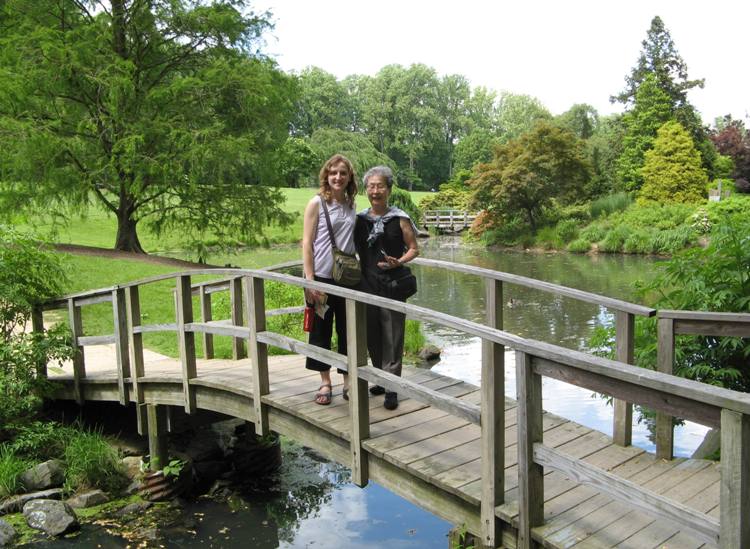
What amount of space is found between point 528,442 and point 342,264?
1.87m

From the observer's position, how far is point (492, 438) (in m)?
3.51

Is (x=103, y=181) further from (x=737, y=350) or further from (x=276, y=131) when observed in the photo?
(x=737, y=350)

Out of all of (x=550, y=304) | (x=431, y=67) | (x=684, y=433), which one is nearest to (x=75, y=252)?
(x=550, y=304)

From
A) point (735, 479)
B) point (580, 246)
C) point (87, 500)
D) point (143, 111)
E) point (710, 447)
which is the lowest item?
point (580, 246)

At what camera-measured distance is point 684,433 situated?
884 cm

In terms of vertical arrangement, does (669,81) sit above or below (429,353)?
above

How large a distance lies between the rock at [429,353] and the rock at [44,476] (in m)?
7.15

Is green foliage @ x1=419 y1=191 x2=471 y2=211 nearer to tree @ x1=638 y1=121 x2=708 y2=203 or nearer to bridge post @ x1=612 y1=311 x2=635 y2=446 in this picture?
tree @ x1=638 y1=121 x2=708 y2=203

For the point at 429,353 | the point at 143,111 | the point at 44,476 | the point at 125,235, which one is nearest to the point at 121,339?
the point at 44,476

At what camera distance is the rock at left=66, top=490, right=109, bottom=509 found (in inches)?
255

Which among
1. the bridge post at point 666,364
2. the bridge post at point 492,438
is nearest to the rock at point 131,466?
the bridge post at point 492,438

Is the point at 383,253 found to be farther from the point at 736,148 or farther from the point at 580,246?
the point at 736,148

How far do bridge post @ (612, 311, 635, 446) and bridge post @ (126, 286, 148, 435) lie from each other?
4562 mm

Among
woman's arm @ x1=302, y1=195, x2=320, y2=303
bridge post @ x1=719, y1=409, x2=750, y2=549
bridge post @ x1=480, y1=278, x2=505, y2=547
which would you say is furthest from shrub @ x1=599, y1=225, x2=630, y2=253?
bridge post @ x1=719, y1=409, x2=750, y2=549
